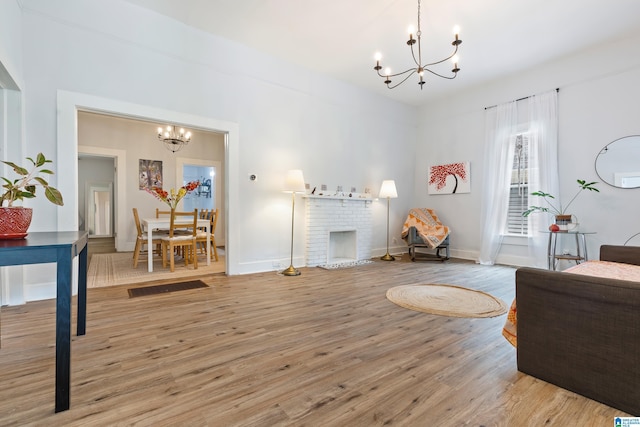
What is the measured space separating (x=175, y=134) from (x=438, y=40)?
5133mm

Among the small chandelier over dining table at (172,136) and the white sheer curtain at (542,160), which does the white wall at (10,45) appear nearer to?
the small chandelier over dining table at (172,136)

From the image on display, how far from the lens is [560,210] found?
173 inches

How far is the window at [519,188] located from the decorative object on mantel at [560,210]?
255mm

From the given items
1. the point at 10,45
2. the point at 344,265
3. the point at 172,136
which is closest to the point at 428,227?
the point at 344,265

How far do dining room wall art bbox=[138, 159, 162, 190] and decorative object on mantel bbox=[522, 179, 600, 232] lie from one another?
7.17 m

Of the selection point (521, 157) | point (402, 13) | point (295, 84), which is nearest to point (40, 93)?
point (295, 84)

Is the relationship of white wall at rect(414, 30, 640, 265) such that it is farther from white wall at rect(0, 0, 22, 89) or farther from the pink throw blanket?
white wall at rect(0, 0, 22, 89)

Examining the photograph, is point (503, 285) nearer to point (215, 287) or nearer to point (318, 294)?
point (318, 294)

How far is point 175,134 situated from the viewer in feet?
20.0

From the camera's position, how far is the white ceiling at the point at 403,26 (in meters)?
3.21

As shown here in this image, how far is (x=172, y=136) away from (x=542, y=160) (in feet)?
22.0

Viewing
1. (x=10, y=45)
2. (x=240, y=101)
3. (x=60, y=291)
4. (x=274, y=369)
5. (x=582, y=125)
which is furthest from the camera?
(x=582, y=125)

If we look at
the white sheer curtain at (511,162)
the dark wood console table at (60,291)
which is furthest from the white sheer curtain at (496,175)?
the dark wood console table at (60,291)

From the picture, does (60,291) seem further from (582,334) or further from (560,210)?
→ (560,210)
